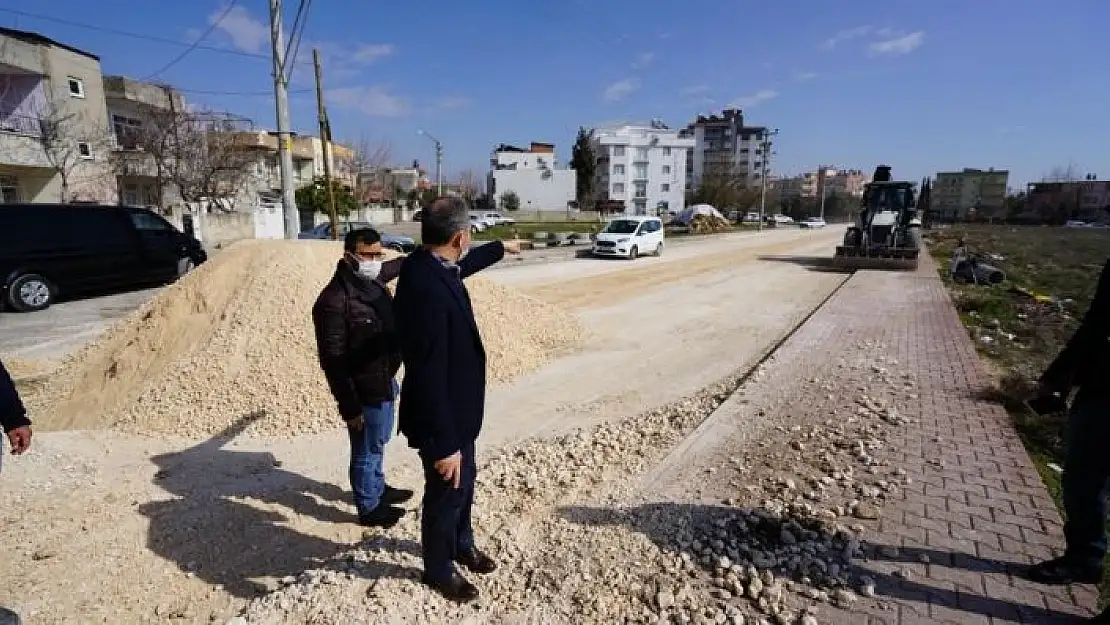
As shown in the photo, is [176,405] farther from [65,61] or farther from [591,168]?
[591,168]

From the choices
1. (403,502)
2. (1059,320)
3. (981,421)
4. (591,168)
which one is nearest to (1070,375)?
(981,421)

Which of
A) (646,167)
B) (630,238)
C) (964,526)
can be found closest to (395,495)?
(964,526)

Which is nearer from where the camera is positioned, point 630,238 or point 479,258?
point 479,258

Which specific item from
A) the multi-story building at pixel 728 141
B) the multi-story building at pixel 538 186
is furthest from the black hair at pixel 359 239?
the multi-story building at pixel 728 141

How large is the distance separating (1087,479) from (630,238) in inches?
755

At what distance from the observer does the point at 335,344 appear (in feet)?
10.4

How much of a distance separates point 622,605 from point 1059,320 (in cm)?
1222

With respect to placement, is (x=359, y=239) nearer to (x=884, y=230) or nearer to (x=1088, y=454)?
(x=1088, y=454)

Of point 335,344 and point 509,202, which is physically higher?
point 509,202

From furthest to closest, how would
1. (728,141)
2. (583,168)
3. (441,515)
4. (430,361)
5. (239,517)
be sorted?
(728,141) → (583,168) → (239,517) → (441,515) → (430,361)

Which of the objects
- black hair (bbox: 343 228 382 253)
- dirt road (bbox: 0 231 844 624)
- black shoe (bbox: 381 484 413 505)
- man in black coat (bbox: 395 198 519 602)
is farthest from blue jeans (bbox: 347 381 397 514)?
man in black coat (bbox: 395 198 519 602)

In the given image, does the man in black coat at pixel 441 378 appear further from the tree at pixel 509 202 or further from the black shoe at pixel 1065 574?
the tree at pixel 509 202

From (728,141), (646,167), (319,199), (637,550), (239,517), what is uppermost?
(728,141)

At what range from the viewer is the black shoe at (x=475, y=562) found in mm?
2713
